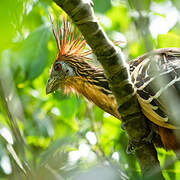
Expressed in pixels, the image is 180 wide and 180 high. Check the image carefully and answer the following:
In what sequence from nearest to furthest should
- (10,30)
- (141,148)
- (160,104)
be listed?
(10,30)
(141,148)
(160,104)

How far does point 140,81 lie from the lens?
262 cm

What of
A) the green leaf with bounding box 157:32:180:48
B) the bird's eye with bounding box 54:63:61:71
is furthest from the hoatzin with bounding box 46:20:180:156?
the green leaf with bounding box 157:32:180:48

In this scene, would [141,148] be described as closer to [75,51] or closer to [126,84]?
[126,84]

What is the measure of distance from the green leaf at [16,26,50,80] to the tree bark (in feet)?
Result: 4.16

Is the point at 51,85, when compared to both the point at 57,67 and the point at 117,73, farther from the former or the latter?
the point at 117,73

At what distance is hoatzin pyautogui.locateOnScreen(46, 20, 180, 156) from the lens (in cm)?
247

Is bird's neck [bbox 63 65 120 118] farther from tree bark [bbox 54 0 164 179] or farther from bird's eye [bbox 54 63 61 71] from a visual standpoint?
tree bark [bbox 54 0 164 179]

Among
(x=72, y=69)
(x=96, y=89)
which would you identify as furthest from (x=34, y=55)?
(x=96, y=89)

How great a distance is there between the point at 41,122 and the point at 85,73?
5.54 ft

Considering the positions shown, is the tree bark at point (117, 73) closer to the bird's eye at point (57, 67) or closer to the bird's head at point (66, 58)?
the bird's head at point (66, 58)

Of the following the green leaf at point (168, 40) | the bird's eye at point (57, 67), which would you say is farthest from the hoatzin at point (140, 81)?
the green leaf at point (168, 40)

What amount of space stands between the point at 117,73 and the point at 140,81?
76cm

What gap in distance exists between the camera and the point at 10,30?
0.79 m

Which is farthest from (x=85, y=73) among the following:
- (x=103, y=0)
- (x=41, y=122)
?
(x=41, y=122)
